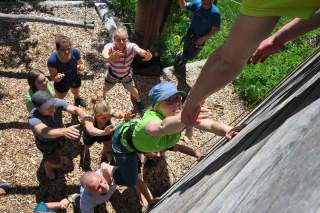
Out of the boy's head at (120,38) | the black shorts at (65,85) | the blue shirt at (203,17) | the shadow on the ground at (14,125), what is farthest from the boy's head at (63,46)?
the blue shirt at (203,17)

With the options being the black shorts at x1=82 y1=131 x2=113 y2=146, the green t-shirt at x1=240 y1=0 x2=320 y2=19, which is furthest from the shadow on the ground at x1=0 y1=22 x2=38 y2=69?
the green t-shirt at x1=240 y1=0 x2=320 y2=19

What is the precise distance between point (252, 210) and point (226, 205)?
0.83 feet

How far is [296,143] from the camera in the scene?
130 centimetres

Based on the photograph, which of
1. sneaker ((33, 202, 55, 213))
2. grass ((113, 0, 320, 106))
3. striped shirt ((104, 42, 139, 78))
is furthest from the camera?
grass ((113, 0, 320, 106))

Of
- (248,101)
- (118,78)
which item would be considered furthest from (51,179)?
(248,101)

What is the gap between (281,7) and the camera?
1.65m

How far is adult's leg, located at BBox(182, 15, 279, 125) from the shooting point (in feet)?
5.73

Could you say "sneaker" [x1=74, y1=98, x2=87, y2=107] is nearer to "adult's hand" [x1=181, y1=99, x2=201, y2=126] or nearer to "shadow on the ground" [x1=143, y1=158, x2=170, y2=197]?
"shadow on the ground" [x1=143, y1=158, x2=170, y2=197]

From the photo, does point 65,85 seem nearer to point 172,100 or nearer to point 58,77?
point 58,77

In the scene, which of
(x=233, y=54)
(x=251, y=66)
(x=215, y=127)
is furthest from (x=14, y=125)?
(x=233, y=54)

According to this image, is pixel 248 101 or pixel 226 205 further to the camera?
pixel 248 101

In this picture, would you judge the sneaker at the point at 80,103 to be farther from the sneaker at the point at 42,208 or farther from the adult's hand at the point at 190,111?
the adult's hand at the point at 190,111

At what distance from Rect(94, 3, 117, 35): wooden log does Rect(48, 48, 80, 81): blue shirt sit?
2.09m

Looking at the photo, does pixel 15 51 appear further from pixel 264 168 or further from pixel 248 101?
pixel 264 168
